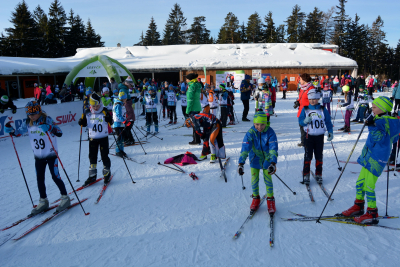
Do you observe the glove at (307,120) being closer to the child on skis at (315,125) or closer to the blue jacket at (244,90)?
the child on skis at (315,125)

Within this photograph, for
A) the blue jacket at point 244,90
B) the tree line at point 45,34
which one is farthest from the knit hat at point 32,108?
the tree line at point 45,34

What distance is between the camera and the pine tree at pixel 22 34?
4034 centimetres

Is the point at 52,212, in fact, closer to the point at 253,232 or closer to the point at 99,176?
the point at 99,176

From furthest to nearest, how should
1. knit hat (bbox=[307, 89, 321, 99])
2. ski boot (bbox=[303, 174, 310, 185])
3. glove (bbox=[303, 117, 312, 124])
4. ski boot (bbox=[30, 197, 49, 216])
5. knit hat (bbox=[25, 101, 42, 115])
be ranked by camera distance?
ski boot (bbox=[303, 174, 310, 185]) < knit hat (bbox=[307, 89, 321, 99]) < glove (bbox=[303, 117, 312, 124]) < ski boot (bbox=[30, 197, 49, 216]) < knit hat (bbox=[25, 101, 42, 115])

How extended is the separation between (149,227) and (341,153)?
5574mm

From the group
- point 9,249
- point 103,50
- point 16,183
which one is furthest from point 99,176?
point 103,50

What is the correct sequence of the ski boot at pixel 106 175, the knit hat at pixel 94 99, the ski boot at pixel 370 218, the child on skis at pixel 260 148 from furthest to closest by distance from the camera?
the ski boot at pixel 106 175
the knit hat at pixel 94 99
the child on skis at pixel 260 148
the ski boot at pixel 370 218

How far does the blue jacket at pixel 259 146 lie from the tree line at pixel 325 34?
181 feet

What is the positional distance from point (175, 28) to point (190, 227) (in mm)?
67670

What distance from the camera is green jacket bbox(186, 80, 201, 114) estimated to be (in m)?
7.63

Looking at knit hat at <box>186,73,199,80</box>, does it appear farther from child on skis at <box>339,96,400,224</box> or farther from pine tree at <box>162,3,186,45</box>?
pine tree at <box>162,3,186,45</box>

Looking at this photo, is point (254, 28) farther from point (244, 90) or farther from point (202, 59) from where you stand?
point (244, 90)

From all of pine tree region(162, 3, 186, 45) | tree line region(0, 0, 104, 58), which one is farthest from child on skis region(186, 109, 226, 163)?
pine tree region(162, 3, 186, 45)

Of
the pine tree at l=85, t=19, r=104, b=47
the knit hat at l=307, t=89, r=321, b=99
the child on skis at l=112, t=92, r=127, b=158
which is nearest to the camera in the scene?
the knit hat at l=307, t=89, r=321, b=99
